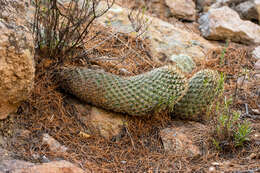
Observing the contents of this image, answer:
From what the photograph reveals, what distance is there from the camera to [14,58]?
2160mm

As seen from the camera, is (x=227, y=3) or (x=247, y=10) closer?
(x=247, y=10)

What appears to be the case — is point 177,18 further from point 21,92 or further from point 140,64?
point 21,92

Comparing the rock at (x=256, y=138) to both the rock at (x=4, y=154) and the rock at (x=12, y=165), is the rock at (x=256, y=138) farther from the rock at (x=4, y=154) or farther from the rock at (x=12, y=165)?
the rock at (x=4, y=154)

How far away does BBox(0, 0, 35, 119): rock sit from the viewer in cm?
212

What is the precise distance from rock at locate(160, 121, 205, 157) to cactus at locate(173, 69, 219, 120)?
5.1 inches

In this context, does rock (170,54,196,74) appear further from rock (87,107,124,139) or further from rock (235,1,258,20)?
rock (235,1,258,20)

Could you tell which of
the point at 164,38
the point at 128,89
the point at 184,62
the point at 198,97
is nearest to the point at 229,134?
the point at 198,97

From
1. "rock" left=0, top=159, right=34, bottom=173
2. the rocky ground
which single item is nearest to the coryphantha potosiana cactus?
the rocky ground

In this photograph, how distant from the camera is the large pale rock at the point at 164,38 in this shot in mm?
4148

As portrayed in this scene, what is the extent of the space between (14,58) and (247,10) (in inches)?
173

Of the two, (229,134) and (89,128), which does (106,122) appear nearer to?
(89,128)

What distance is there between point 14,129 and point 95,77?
802mm

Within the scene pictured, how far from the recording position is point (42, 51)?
275 centimetres

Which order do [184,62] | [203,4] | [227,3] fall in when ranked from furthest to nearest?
[203,4] < [227,3] < [184,62]
